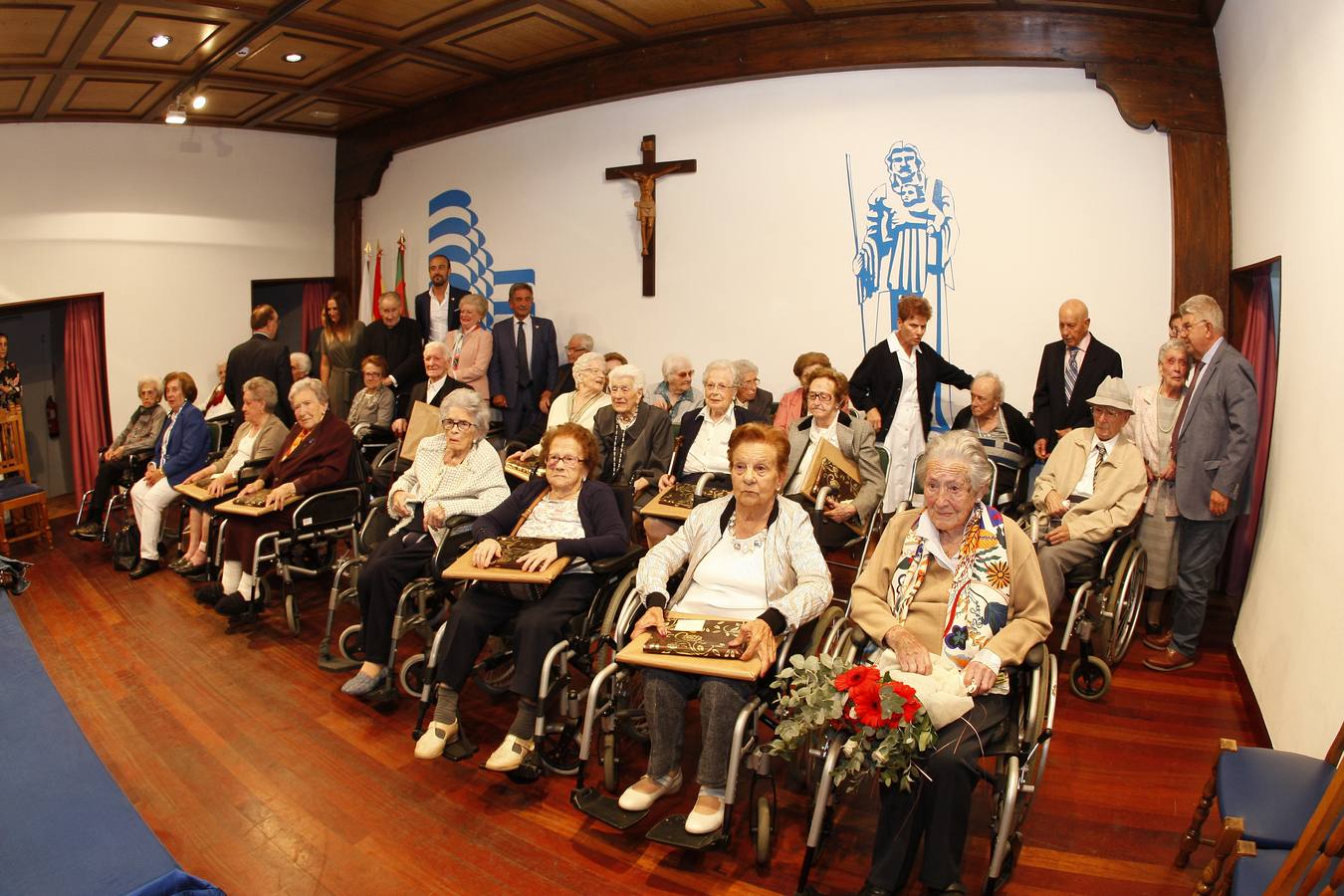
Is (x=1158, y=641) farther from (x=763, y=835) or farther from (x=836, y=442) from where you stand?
(x=763, y=835)

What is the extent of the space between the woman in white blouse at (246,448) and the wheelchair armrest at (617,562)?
2756 mm

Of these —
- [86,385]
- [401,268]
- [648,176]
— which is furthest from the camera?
[401,268]

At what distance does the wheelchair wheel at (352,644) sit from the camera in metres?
4.22

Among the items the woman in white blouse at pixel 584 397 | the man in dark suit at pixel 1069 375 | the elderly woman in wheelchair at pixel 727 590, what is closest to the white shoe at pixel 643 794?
the elderly woman in wheelchair at pixel 727 590

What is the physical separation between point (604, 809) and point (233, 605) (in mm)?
2684

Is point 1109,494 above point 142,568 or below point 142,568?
above

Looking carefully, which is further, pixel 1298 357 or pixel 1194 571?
pixel 1194 571

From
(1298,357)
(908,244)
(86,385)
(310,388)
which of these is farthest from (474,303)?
(1298,357)

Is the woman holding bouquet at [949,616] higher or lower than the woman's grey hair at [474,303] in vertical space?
lower

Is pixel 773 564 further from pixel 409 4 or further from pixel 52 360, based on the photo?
pixel 52 360

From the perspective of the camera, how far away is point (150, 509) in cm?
572

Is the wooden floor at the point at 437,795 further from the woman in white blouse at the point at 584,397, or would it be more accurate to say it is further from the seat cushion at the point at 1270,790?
the woman in white blouse at the point at 584,397

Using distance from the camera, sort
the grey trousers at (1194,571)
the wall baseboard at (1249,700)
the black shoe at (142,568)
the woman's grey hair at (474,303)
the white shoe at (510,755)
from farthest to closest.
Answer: the woman's grey hair at (474,303) < the black shoe at (142,568) < the grey trousers at (1194,571) < the wall baseboard at (1249,700) < the white shoe at (510,755)

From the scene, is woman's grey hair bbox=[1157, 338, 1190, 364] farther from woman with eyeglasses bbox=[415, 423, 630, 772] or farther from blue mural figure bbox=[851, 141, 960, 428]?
woman with eyeglasses bbox=[415, 423, 630, 772]
